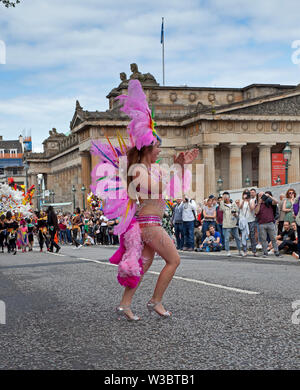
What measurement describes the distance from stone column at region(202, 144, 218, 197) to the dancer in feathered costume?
60.2 metres

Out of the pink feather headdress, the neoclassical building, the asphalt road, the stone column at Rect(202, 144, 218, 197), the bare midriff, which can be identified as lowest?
the asphalt road

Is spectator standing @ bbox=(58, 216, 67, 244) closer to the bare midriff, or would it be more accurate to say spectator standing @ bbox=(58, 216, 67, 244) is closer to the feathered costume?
the feathered costume

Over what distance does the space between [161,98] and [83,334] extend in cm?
7426

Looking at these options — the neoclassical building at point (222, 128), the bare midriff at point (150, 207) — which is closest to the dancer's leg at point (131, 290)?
the bare midriff at point (150, 207)

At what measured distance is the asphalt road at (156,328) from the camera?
15.6 feet

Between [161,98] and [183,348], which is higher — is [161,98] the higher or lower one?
the higher one

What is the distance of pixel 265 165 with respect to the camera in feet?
228

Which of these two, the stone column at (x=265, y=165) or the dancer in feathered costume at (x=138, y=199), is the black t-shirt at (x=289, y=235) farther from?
the stone column at (x=265, y=165)

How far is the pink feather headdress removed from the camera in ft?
21.5

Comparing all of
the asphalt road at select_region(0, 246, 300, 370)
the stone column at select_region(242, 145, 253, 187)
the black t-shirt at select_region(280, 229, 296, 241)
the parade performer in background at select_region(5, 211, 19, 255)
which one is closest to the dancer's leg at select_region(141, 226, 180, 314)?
the asphalt road at select_region(0, 246, 300, 370)

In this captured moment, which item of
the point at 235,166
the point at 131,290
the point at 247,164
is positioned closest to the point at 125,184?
the point at 131,290

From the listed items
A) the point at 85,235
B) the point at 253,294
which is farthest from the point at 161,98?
the point at 253,294
